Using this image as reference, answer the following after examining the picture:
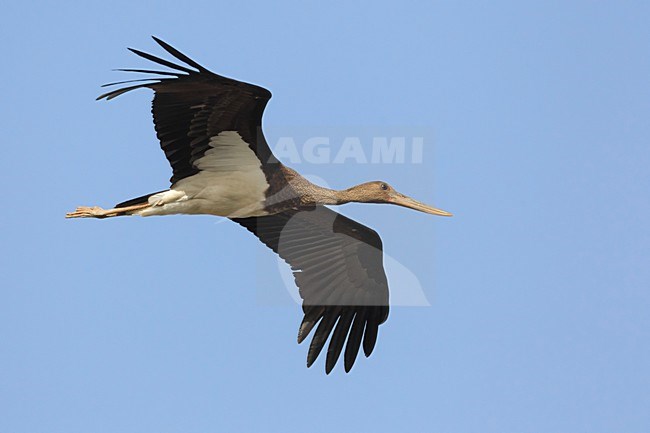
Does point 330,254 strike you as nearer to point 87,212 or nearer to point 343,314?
point 343,314

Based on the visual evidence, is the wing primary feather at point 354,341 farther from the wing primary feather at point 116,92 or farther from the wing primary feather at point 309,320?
the wing primary feather at point 116,92

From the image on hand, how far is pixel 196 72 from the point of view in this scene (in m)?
12.3

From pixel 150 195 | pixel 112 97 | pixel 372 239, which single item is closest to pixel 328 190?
pixel 372 239

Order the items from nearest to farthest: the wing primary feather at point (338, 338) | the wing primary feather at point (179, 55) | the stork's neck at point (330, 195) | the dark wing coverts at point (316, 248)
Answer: the wing primary feather at point (179, 55) → the dark wing coverts at point (316, 248) → the stork's neck at point (330, 195) → the wing primary feather at point (338, 338)

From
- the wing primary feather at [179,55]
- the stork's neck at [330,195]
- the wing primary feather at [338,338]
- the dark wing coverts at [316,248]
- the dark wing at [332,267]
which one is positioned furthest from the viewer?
the dark wing at [332,267]

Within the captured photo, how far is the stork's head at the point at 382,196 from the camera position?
14531mm

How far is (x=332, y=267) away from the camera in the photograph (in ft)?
49.9

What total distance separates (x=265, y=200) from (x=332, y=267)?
64.1 inches

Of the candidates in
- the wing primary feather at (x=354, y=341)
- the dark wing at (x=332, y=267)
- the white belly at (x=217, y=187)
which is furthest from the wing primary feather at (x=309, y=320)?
the white belly at (x=217, y=187)

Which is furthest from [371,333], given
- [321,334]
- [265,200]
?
[265,200]

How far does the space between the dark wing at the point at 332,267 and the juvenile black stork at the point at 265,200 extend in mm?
11

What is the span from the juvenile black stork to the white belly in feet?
0.03

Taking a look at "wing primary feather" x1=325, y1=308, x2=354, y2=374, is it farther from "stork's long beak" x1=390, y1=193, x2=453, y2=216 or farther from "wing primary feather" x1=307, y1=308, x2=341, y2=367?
"stork's long beak" x1=390, y1=193, x2=453, y2=216

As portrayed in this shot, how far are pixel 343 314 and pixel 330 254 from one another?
2.44 feet
